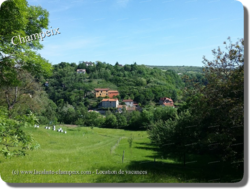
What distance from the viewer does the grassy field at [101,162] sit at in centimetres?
308

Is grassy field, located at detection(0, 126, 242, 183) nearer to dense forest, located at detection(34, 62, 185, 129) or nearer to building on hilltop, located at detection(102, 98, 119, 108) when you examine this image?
dense forest, located at detection(34, 62, 185, 129)

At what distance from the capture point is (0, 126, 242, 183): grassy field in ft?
10.1

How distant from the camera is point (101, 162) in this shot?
12.3 feet

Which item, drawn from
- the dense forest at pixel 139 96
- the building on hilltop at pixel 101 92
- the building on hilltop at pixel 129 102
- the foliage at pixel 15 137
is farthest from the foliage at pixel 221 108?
the foliage at pixel 15 137

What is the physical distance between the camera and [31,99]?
40.5 feet

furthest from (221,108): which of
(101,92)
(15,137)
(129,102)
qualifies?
(15,137)

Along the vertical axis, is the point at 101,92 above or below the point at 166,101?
above

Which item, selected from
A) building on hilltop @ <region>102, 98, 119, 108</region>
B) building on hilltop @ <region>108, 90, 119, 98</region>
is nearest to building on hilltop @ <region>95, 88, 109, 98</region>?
building on hilltop @ <region>108, 90, 119, 98</region>

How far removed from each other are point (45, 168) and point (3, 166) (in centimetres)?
71

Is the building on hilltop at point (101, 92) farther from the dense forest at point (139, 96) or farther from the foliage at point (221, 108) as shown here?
the foliage at point (221, 108)

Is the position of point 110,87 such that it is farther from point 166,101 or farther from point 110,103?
point 166,101

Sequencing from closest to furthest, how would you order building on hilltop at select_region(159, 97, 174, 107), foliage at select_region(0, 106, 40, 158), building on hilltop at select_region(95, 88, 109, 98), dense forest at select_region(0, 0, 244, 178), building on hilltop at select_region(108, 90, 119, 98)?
foliage at select_region(0, 106, 40, 158)
dense forest at select_region(0, 0, 244, 178)
building on hilltop at select_region(95, 88, 109, 98)
building on hilltop at select_region(108, 90, 119, 98)
building on hilltop at select_region(159, 97, 174, 107)

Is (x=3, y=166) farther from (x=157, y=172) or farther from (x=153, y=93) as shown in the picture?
(x=153, y=93)

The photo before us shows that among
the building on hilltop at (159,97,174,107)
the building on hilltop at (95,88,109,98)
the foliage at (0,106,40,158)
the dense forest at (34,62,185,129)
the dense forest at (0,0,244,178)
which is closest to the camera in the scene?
the foliage at (0,106,40,158)
